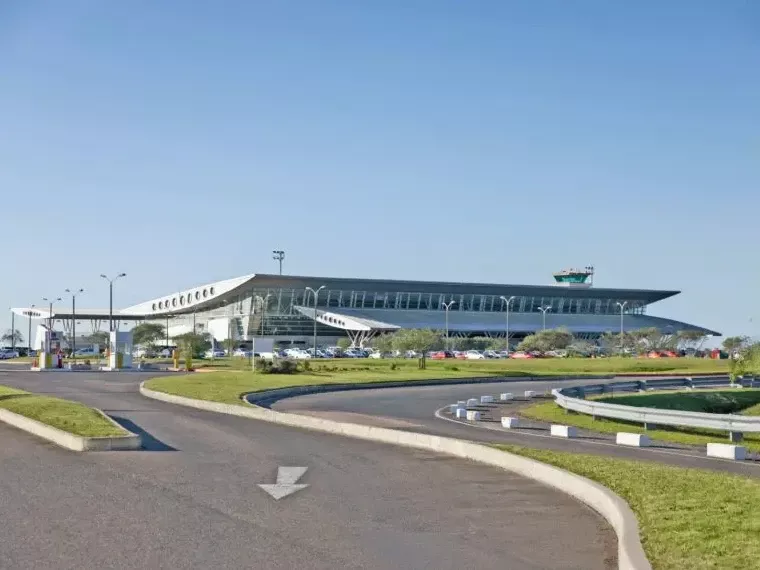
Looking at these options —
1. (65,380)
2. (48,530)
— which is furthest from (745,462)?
(65,380)

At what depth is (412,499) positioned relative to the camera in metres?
12.8

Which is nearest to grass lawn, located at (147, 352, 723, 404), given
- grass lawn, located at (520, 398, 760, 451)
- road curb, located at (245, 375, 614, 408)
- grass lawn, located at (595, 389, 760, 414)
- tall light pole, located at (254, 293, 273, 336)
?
road curb, located at (245, 375, 614, 408)

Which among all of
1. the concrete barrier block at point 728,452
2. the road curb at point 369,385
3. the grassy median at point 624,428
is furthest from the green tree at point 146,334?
the concrete barrier block at point 728,452

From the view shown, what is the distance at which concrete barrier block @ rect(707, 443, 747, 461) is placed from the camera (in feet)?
59.7

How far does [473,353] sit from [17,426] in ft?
274

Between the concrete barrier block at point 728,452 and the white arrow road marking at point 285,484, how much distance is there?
7.66 meters

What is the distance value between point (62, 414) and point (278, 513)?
13.8 metres

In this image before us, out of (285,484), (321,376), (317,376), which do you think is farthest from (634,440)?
(317,376)

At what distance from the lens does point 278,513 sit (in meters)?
11.5

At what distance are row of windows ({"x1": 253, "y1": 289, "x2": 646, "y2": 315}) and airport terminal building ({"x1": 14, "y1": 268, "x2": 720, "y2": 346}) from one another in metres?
0.13

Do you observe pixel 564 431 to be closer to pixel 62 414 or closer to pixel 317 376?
pixel 62 414

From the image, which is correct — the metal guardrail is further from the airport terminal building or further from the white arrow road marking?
the airport terminal building

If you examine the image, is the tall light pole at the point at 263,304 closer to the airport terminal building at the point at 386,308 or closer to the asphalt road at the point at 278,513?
the airport terminal building at the point at 386,308

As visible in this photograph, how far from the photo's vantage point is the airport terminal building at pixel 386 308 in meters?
132
